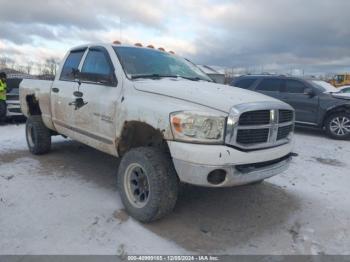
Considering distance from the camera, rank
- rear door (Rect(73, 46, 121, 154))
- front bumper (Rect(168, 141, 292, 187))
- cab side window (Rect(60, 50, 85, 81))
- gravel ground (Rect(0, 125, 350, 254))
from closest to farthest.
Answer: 1. front bumper (Rect(168, 141, 292, 187))
2. gravel ground (Rect(0, 125, 350, 254))
3. rear door (Rect(73, 46, 121, 154))
4. cab side window (Rect(60, 50, 85, 81))

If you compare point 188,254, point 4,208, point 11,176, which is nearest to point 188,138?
point 188,254

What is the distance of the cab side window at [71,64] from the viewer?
5.24 m

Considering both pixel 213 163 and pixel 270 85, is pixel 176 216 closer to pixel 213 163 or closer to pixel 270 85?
pixel 213 163

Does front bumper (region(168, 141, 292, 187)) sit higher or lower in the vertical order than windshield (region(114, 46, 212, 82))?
lower

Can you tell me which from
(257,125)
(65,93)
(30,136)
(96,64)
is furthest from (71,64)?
(257,125)

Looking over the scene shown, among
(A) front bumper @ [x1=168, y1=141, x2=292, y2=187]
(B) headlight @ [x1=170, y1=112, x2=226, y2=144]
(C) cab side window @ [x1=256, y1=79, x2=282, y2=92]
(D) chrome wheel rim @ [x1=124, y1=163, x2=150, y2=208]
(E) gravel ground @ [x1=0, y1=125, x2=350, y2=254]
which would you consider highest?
(C) cab side window @ [x1=256, y1=79, x2=282, y2=92]

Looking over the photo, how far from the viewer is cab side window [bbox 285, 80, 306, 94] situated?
32.8ft

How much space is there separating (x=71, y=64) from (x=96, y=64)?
931 mm

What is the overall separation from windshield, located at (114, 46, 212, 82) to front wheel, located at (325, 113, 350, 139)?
5.63 meters

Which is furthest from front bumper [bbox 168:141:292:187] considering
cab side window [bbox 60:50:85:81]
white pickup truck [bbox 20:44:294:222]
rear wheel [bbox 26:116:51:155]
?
rear wheel [bbox 26:116:51:155]

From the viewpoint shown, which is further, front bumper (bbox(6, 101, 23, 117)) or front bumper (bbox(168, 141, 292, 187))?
front bumper (bbox(6, 101, 23, 117))

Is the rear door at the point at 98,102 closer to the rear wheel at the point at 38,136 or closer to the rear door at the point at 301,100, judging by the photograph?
the rear wheel at the point at 38,136

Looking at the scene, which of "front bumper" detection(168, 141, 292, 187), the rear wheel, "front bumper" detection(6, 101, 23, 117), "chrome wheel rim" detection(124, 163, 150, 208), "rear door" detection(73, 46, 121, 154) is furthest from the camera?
"front bumper" detection(6, 101, 23, 117)

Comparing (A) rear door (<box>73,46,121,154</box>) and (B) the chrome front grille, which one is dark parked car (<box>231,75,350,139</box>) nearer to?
(B) the chrome front grille
